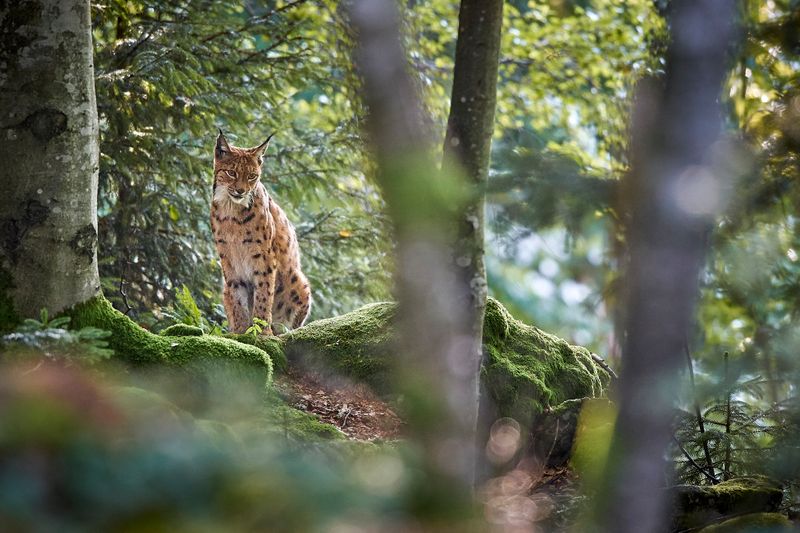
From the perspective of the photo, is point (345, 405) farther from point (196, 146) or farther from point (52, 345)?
point (196, 146)

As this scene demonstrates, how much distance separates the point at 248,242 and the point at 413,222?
6498 mm

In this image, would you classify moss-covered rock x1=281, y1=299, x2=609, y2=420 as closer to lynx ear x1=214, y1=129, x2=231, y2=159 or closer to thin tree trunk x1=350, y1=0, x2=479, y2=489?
lynx ear x1=214, y1=129, x2=231, y2=159

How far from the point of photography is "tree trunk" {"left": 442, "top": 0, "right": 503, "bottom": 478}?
304 centimetres

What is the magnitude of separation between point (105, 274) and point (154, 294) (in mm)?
510

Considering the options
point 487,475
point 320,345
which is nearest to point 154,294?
point 320,345

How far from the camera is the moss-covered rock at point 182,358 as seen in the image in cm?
421

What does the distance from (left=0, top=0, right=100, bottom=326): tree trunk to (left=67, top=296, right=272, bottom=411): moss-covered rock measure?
0.22 m

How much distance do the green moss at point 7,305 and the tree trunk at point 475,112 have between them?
2449 millimetres

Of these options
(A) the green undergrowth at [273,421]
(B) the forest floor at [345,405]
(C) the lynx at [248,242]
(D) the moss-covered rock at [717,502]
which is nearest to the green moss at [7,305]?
(A) the green undergrowth at [273,421]

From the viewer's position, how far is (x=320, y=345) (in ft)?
18.9

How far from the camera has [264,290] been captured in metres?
7.83

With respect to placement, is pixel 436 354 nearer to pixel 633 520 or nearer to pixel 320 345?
pixel 633 520

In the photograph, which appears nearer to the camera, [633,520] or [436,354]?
[436,354]

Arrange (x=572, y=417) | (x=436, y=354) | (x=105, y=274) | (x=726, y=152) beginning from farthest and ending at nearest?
1. (x=105, y=274)
2. (x=572, y=417)
3. (x=726, y=152)
4. (x=436, y=354)
